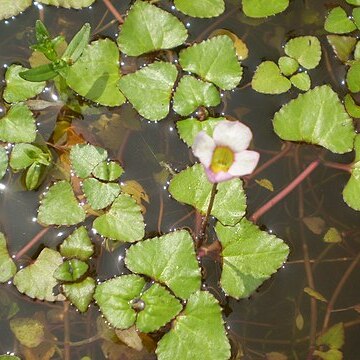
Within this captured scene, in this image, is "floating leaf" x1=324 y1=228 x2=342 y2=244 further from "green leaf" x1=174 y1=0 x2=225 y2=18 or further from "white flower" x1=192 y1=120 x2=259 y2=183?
"green leaf" x1=174 y1=0 x2=225 y2=18

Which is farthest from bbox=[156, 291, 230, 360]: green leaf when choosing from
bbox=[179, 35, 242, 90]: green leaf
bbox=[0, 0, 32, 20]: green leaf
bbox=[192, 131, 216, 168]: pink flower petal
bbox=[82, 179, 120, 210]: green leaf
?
bbox=[0, 0, 32, 20]: green leaf

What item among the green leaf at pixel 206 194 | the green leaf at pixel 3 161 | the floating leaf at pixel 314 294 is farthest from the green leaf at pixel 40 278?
the floating leaf at pixel 314 294

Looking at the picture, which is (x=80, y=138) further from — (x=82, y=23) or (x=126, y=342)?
(x=126, y=342)

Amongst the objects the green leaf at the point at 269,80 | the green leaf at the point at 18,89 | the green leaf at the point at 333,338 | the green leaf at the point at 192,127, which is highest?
the green leaf at the point at 18,89

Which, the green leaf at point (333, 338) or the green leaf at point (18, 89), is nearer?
the green leaf at point (333, 338)

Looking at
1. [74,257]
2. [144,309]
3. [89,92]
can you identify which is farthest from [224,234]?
[89,92]

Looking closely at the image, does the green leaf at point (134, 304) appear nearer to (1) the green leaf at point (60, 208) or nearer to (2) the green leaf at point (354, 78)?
(1) the green leaf at point (60, 208)

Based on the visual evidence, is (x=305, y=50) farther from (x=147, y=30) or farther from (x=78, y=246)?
(x=78, y=246)

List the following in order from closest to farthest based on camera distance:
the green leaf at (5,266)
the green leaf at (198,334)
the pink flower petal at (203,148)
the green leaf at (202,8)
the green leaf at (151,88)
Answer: the pink flower petal at (203,148), the green leaf at (198,334), the green leaf at (5,266), the green leaf at (151,88), the green leaf at (202,8)
